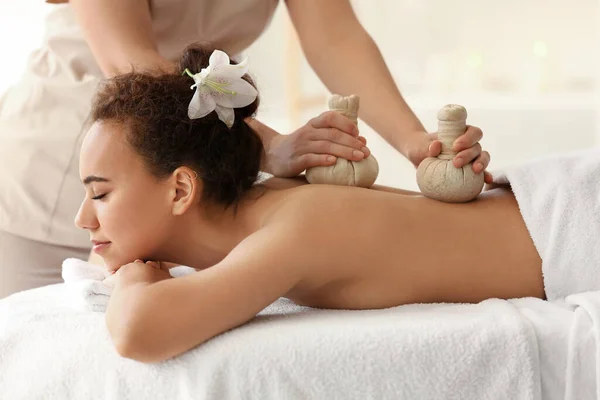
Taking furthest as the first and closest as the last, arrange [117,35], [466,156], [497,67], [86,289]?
[497,67]
[117,35]
[466,156]
[86,289]

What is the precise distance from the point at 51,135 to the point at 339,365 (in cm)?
98

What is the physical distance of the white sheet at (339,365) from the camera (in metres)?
0.99

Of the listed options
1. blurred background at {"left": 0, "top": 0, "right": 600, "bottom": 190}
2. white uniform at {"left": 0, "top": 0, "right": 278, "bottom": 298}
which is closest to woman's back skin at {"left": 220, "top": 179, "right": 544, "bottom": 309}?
white uniform at {"left": 0, "top": 0, "right": 278, "bottom": 298}

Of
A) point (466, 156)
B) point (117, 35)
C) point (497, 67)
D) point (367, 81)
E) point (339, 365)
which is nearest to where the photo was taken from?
point (339, 365)

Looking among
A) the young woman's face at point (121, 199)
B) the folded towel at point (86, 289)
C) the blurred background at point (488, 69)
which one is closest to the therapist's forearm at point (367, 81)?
the young woman's face at point (121, 199)

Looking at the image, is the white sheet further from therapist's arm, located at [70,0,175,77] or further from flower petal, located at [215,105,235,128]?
therapist's arm, located at [70,0,175,77]

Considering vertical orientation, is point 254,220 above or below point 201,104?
below

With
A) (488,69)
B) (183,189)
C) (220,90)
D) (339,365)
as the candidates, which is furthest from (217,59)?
(488,69)

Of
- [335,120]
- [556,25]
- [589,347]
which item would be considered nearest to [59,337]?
[335,120]

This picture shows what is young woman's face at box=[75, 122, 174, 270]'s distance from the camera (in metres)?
1.25

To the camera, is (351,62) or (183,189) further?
(351,62)

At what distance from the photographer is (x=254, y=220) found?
129cm

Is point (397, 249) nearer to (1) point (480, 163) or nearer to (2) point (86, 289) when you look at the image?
(1) point (480, 163)

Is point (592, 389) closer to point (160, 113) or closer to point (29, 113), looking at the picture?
point (160, 113)
